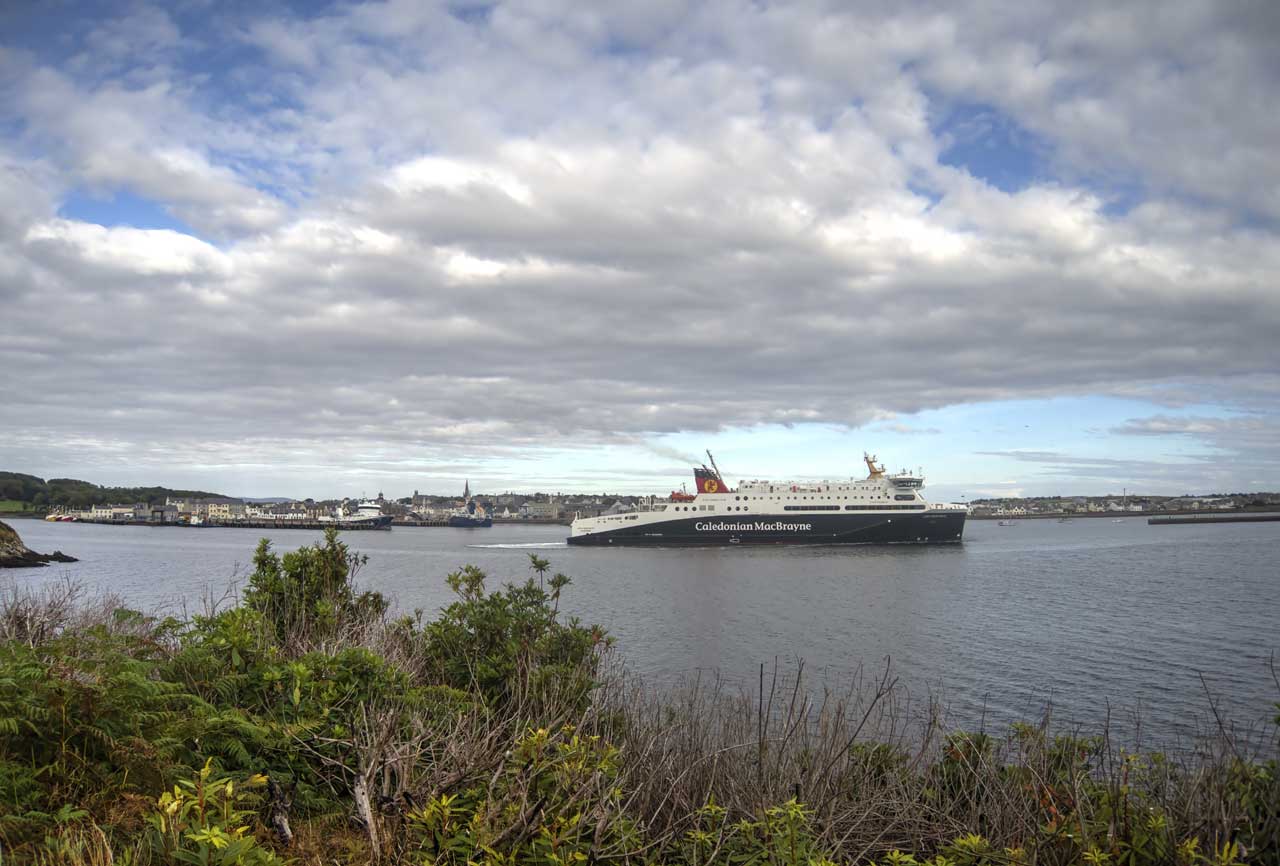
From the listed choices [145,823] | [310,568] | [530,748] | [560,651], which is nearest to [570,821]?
[530,748]

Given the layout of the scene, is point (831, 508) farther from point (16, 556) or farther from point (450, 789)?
point (450, 789)

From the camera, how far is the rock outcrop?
54.8 meters

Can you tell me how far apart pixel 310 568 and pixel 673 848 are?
8.58m

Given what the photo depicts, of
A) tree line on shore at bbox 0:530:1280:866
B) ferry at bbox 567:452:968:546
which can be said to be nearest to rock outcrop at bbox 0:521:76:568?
ferry at bbox 567:452:968:546

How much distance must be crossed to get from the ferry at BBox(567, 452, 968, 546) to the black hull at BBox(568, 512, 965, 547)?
91 millimetres

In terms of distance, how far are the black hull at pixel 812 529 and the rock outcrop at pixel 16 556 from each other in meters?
47.6

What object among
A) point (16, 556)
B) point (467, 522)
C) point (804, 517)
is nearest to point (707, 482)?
point (804, 517)

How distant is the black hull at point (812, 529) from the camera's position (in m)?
73.2

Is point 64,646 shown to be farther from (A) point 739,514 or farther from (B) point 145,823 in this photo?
(A) point 739,514

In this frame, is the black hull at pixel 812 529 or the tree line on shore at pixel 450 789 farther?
the black hull at pixel 812 529

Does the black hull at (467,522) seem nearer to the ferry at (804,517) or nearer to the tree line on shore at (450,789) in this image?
the ferry at (804,517)

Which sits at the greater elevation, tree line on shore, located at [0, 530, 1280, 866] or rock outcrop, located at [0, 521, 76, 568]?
tree line on shore, located at [0, 530, 1280, 866]

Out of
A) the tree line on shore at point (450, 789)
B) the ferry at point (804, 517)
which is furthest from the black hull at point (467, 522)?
the tree line on shore at point (450, 789)

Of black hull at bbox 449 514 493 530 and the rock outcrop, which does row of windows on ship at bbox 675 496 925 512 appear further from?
black hull at bbox 449 514 493 530
